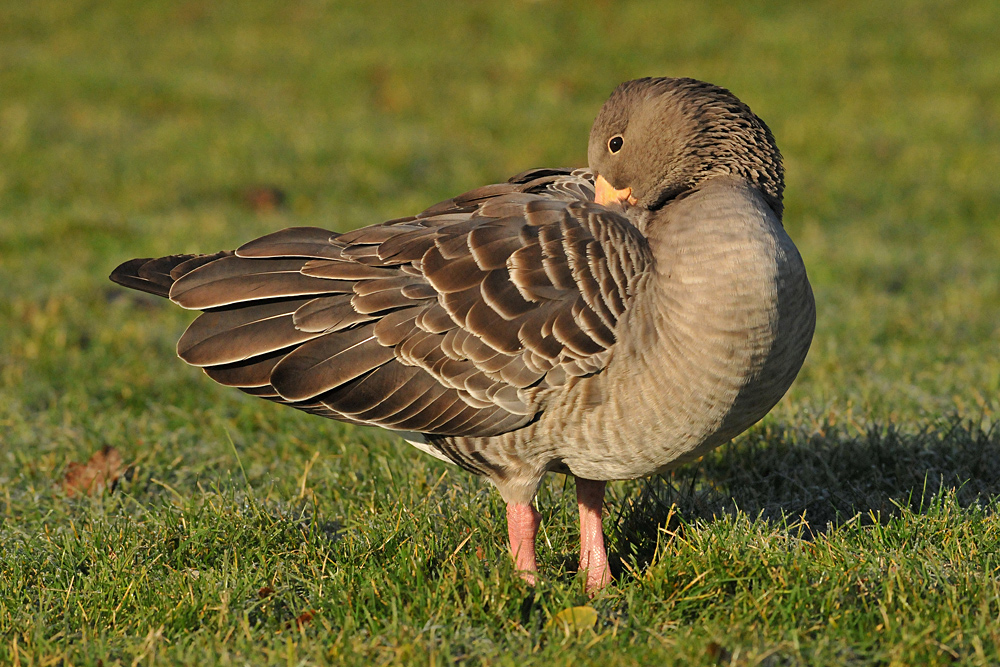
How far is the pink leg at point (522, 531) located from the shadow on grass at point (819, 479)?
→ 1.65ft

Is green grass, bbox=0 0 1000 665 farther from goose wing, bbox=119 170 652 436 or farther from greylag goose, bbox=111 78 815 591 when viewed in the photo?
goose wing, bbox=119 170 652 436

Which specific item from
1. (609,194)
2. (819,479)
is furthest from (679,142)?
(819,479)

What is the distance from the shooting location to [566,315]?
11.7 ft

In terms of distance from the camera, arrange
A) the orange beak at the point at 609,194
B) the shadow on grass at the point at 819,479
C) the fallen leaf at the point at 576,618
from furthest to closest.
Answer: the shadow on grass at the point at 819,479 → the orange beak at the point at 609,194 → the fallen leaf at the point at 576,618

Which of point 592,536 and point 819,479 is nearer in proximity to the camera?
point 592,536

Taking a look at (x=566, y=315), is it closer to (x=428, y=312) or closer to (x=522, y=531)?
(x=428, y=312)

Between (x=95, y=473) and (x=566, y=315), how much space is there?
8.83 ft

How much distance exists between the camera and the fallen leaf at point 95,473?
482 cm

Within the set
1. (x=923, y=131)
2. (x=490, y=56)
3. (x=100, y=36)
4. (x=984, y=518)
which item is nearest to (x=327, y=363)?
(x=984, y=518)

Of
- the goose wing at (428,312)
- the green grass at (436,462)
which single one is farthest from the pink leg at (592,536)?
the goose wing at (428,312)

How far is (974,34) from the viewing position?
15.4 meters

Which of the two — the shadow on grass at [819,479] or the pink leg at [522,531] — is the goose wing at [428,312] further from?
the shadow on grass at [819,479]

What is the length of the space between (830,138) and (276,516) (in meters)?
9.65

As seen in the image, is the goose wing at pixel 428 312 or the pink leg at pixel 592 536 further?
the pink leg at pixel 592 536
